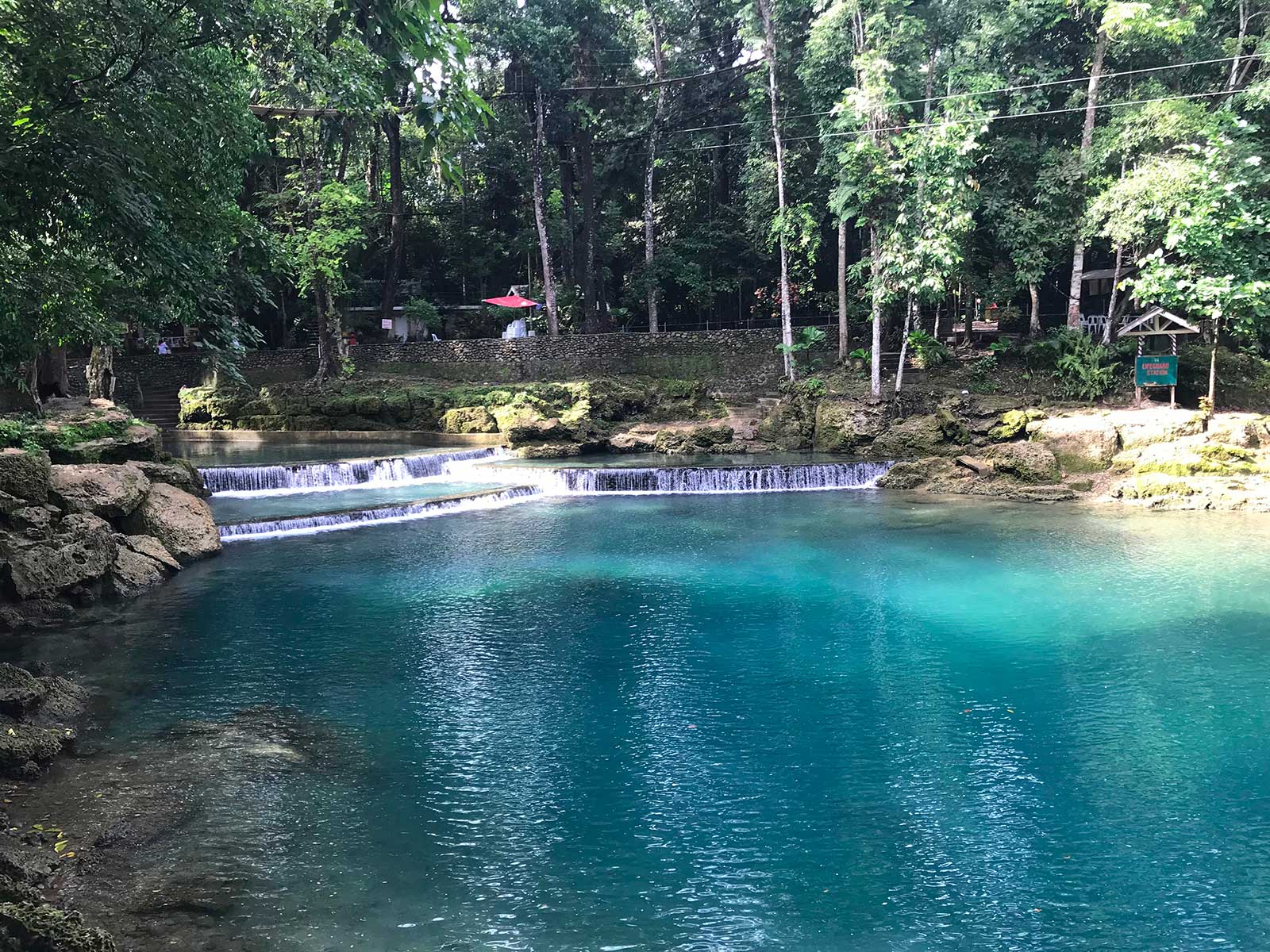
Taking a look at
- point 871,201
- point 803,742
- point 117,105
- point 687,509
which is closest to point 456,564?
point 687,509

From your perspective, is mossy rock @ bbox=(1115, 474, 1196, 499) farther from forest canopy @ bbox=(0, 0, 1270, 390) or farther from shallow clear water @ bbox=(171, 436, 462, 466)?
shallow clear water @ bbox=(171, 436, 462, 466)

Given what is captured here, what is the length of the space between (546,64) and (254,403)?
15.5 meters

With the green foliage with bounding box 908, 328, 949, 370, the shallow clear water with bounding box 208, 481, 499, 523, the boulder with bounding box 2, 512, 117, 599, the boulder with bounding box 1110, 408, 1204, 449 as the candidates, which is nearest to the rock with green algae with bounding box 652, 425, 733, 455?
the shallow clear water with bounding box 208, 481, 499, 523

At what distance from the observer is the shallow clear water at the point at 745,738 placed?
5660mm

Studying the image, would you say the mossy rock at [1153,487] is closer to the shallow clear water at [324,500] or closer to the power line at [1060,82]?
the power line at [1060,82]

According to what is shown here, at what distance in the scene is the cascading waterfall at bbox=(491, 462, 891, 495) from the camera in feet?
72.1

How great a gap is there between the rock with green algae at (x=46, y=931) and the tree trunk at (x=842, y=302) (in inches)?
1055

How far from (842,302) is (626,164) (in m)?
11.2

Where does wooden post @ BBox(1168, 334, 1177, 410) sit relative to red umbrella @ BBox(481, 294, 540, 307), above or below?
below

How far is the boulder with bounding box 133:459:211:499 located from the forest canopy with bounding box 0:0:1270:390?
A: 305 cm

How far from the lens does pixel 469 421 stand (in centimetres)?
2970

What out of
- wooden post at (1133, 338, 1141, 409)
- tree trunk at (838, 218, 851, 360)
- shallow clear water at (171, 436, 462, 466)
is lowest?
shallow clear water at (171, 436, 462, 466)

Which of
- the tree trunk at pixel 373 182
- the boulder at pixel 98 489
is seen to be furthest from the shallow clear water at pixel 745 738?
the tree trunk at pixel 373 182

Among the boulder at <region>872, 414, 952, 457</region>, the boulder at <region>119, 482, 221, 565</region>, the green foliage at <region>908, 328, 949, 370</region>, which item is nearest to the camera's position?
the boulder at <region>119, 482, 221, 565</region>
